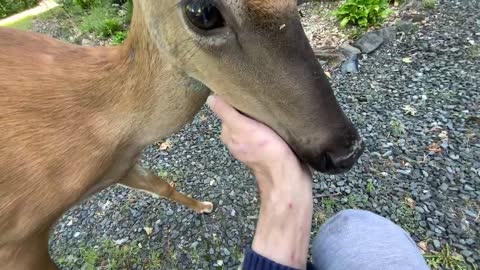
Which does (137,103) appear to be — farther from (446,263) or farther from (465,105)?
(465,105)

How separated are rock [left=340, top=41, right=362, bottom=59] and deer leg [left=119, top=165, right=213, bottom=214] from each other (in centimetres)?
227

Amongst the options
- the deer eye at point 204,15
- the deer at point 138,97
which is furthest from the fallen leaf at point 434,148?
the deer eye at point 204,15

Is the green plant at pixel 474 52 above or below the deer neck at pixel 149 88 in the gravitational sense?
below

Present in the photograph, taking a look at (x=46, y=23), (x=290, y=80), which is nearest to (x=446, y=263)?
(x=290, y=80)

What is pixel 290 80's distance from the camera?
1.74 meters

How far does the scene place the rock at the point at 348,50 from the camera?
189 inches

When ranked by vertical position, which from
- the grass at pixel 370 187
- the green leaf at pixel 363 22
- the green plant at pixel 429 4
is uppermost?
the green leaf at pixel 363 22

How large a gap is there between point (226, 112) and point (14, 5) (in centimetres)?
964

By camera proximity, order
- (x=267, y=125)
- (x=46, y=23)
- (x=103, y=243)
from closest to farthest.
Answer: (x=267, y=125) → (x=103, y=243) → (x=46, y=23)

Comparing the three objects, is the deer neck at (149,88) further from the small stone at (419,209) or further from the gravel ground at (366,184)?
the small stone at (419,209)

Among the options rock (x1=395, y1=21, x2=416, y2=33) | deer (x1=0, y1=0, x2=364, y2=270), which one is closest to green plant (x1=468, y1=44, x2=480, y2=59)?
rock (x1=395, y1=21, x2=416, y2=33)

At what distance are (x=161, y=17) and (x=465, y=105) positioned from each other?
3.02 m

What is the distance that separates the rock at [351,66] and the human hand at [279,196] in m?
3.04

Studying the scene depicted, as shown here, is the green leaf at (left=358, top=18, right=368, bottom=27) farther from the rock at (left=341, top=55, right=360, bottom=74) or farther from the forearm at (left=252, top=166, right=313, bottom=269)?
the forearm at (left=252, top=166, right=313, bottom=269)
